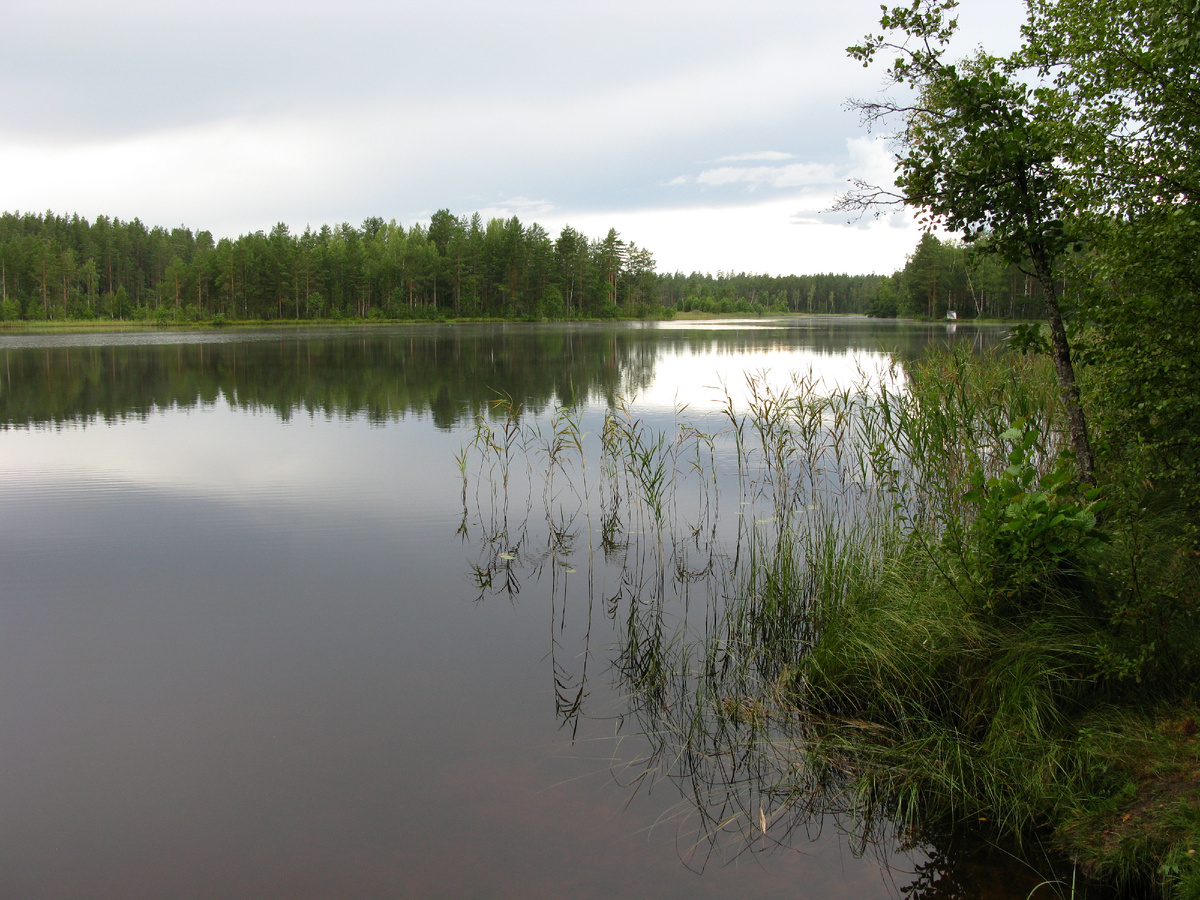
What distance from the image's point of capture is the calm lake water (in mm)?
4031

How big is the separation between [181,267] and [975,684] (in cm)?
10929

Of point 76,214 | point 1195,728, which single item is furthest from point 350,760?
point 76,214

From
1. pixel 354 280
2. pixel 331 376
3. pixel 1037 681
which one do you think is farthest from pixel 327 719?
pixel 354 280

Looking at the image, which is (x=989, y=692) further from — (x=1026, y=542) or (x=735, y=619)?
(x=735, y=619)

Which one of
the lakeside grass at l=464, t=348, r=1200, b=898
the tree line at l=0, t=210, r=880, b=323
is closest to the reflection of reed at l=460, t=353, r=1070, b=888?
the lakeside grass at l=464, t=348, r=1200, b=898

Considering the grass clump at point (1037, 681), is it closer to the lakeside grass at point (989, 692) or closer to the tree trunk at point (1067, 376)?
the lakeside grass at point (989, 692)

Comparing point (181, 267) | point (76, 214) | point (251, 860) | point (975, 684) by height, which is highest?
point (76, 214)

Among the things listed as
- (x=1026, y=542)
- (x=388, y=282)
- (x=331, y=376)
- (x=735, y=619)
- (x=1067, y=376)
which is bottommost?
(x=735, y=619)

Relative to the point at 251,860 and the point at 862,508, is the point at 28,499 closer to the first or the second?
the point at 251,860

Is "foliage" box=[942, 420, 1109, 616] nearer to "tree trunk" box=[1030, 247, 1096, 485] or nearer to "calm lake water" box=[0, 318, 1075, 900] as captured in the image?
"tree trunk" box=[1030, 247, 1096, 485]

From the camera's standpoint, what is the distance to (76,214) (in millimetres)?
129000

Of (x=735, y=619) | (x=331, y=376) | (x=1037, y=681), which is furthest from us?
(x=331, y=376)

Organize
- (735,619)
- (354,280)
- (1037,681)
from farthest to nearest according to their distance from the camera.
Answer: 1. (354,280)
2. (735,619)
3. (1037,681)

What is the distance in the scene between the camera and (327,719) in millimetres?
5445
